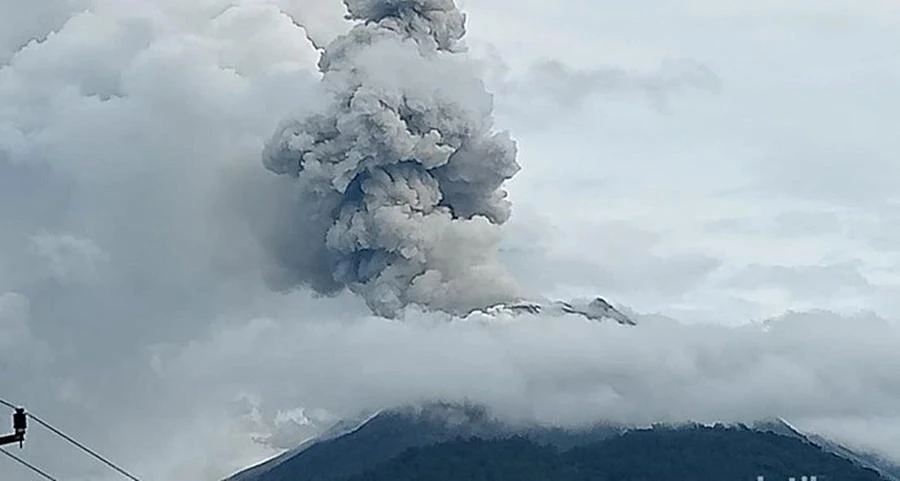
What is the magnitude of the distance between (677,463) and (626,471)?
6.98m

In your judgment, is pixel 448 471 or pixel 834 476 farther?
pixel 834 476

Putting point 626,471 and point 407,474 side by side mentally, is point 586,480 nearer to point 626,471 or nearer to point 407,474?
point 626,471

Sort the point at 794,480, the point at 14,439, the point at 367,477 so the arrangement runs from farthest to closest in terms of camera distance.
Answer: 1. the point at 794,480
2. the point at 367,477
3. the point at 14,439

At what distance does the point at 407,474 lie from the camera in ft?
595

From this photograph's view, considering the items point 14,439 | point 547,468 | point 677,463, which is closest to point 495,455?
point 547,468

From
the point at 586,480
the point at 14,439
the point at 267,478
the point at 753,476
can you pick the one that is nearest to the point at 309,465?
the point at 267,478

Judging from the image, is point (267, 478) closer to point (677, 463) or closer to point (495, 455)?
point (495, 455)

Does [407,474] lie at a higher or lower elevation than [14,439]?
higher

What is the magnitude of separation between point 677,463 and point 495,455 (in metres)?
22.8

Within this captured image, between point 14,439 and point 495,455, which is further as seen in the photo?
point 495,455

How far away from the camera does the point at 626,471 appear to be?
195 m

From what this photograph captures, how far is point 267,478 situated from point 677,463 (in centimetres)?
5110

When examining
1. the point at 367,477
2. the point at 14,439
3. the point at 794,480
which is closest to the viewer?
the point at 14,439

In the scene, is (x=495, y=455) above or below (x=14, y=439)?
above
